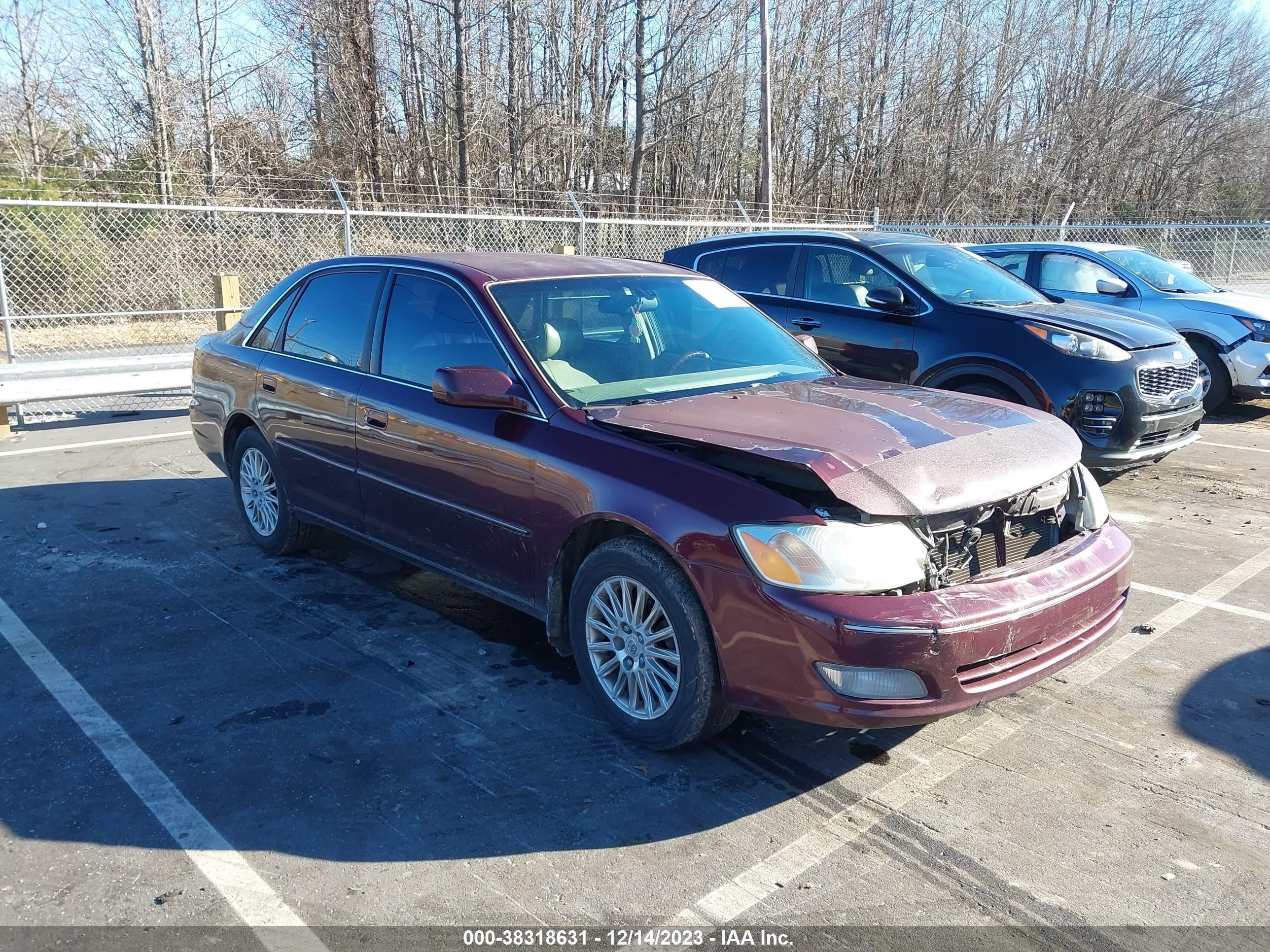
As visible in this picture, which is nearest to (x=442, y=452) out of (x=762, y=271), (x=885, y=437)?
(x=885, y=437)

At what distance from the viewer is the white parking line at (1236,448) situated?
8547mm

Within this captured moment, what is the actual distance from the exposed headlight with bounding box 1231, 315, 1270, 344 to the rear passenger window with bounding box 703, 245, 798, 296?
16.9ft

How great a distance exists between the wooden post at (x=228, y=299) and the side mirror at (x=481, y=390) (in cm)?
807

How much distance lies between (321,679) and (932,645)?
252cm

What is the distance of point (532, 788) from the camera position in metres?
3.25

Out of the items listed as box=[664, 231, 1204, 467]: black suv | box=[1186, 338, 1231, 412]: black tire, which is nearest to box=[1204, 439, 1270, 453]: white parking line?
box=[1186, 338, 1231, 412]: black tire

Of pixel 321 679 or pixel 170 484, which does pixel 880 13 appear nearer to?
pixel 170 484

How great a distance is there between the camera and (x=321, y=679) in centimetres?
405

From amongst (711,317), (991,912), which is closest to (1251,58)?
(711,317)

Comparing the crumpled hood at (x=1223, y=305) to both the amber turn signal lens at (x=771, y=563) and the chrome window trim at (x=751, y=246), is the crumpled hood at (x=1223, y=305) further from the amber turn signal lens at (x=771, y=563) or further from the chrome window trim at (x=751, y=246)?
the amber turn signal lens at (x=771, y=563)

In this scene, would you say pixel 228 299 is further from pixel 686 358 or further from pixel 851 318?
pixel 686 358

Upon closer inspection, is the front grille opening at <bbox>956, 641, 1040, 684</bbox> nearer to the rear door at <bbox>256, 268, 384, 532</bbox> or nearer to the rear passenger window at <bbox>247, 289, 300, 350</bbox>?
the rear door at <bbox>256, 268, 384, 532</bbox>

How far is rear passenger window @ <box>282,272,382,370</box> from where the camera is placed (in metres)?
4.84

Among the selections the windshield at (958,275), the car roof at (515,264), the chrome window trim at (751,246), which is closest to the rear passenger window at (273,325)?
the car roof at (515,264)
